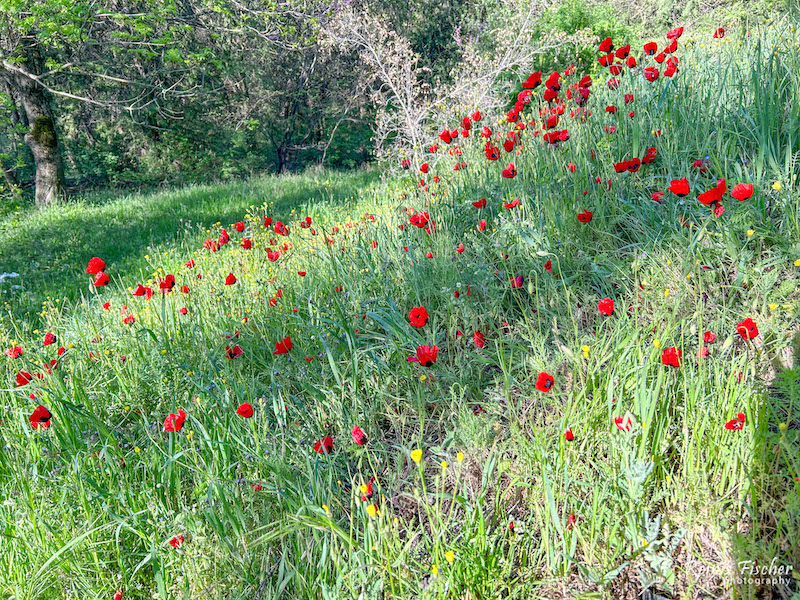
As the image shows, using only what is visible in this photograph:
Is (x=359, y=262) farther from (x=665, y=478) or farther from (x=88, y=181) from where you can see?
(x=88, y=181)

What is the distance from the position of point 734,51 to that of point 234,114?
15211 millimetres

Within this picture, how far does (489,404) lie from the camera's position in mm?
2025

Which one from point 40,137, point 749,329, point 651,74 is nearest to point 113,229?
point 40,137

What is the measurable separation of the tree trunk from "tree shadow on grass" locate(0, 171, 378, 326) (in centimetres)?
83

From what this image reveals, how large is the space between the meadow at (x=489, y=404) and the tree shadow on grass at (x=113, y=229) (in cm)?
236

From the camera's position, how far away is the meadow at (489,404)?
5.08ft

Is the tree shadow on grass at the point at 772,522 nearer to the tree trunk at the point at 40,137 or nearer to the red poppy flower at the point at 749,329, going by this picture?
the red poppy flower at the point at 749,329

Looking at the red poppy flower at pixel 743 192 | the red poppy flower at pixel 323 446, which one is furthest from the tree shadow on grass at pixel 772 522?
the red poppy flower at pixel 323 446

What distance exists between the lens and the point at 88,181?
16.8 m

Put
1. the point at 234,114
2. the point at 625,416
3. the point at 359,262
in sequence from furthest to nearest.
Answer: the point at 234,114 → the point at 359,262 → the point at 625,416

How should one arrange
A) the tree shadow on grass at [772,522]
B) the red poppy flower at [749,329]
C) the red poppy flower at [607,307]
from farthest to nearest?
the red poppy flower at [607,307] → the red poppy flower at [749,329] → the tree shadow on grass at [772,522]

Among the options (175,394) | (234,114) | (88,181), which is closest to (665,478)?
(175,394)

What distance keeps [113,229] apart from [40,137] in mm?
4312

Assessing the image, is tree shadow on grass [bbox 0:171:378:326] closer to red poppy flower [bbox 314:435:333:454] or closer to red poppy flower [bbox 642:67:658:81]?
red poppy flower [bbox 642:67:658:81]
